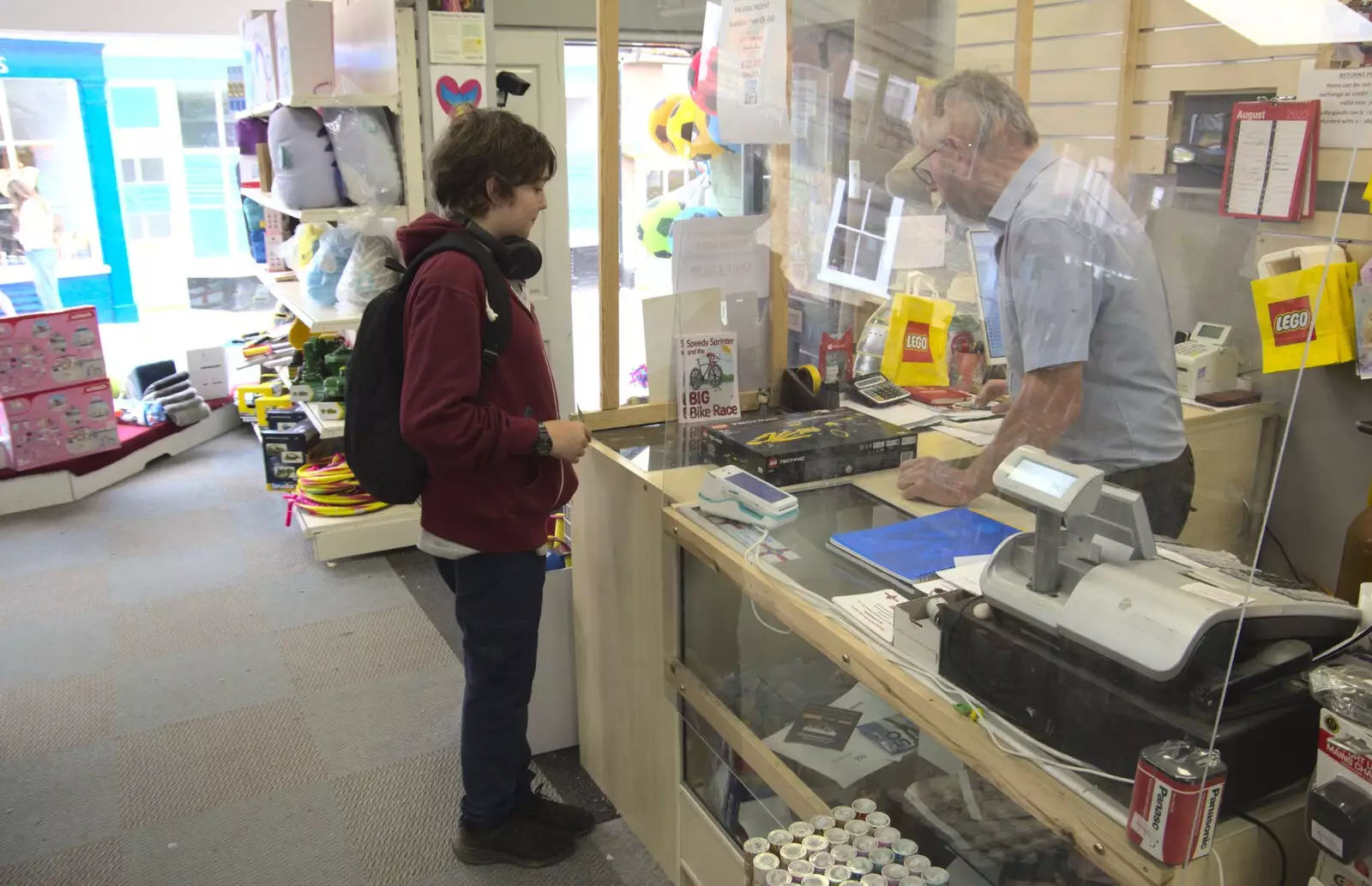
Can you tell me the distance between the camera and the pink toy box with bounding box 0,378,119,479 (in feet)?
14.8

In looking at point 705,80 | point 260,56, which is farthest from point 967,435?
point 260,56

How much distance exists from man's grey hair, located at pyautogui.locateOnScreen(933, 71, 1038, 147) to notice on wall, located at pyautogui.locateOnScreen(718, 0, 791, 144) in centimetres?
54

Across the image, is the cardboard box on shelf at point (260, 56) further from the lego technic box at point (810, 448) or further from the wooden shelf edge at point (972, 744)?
the wooden shelf edge at point (972, 744)

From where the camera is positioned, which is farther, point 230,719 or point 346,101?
point 346,101

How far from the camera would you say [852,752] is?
67.1 inches

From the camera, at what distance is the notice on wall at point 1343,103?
109cm

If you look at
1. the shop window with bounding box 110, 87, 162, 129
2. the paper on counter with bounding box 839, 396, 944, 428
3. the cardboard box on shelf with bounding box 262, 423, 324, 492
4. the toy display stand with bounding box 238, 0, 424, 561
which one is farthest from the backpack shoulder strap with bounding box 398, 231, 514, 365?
the shop window with bounding box 110, 87, 162, 129

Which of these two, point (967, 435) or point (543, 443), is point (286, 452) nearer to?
point (543, 443)

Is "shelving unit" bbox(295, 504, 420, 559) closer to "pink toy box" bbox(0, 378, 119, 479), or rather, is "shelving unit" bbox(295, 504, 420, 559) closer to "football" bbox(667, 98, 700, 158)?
"pink toy box" bbox(0, 378, 119, 479)

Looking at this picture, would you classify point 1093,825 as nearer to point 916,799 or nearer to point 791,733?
point 916,799

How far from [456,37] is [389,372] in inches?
79.4

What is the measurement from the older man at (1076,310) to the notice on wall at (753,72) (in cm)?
60

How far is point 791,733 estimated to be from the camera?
1.81 m

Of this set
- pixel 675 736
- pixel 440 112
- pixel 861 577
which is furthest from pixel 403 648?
pixel 861 577
